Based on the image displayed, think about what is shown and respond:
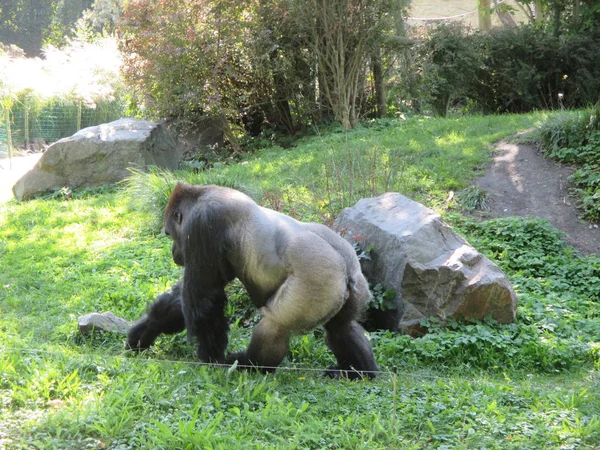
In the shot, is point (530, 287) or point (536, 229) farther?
point (536, 229)

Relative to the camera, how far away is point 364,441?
10.7 feet

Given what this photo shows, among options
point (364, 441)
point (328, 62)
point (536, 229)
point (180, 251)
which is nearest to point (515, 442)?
point (364, 441)

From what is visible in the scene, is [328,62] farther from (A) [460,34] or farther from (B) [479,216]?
(B) [479,216]

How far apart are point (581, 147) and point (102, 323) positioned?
658 cm

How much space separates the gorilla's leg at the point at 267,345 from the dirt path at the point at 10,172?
816cm

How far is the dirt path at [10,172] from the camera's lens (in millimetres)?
11711

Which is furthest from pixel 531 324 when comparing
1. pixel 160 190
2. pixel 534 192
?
pixel 160 190

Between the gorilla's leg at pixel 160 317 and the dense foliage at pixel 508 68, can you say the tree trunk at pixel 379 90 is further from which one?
the gorilla's leg at pixel 160 317

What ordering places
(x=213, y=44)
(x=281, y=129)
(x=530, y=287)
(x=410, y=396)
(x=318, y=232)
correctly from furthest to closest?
(x=281, y=129), (x=213, y=44), (x=530, y=287), (x=318, y=232), (x=410, y=396)

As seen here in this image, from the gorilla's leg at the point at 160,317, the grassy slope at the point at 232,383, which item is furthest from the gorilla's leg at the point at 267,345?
the gorilla's leg at the point at 160,317

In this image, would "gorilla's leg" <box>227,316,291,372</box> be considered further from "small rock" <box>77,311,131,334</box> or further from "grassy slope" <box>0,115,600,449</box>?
"small rock" <box>77,311,131,334</box>

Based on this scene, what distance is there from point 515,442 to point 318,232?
1.78 m

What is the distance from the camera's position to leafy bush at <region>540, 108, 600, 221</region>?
313 inches

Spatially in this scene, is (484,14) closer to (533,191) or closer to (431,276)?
(533,191)
